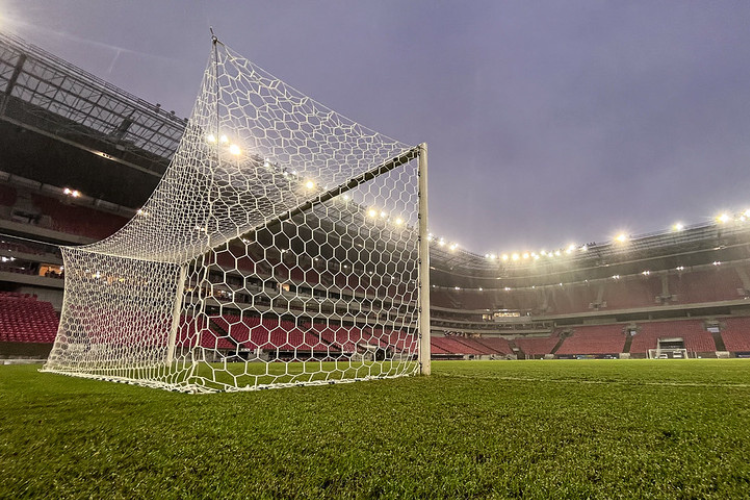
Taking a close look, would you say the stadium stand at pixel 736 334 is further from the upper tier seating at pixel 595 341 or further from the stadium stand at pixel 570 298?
the stadium stand at pixel 570 298

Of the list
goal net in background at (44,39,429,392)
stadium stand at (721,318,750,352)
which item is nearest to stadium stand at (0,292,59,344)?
goal net in background at (44,39,429,392)

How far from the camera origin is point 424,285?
3.55m

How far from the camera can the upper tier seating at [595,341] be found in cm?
2653

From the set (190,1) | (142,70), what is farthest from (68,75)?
(190,1)

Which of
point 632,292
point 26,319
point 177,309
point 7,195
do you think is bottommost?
point 26,319

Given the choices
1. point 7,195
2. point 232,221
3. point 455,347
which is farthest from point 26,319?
point 455,347

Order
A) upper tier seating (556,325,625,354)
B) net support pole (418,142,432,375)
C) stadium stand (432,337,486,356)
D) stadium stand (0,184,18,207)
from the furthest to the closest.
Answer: upper tier seating (556,325,625,354) → stadium stand (432,337,486,356) → stadium stand (0,184,18,207) → net support pole (418,142,432,375)

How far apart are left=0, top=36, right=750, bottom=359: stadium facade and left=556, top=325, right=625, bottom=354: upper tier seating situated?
0.12m

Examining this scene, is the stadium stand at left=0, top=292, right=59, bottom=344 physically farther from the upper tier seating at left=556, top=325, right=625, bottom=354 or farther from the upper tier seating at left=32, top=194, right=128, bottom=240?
the upper tier seating at left=556, top=325, right=625, bottom=354

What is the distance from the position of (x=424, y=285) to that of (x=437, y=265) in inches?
1066

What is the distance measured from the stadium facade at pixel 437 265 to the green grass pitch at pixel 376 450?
1.36 meters

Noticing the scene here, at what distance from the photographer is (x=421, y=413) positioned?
1.43m

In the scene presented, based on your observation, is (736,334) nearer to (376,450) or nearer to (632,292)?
(632,292)

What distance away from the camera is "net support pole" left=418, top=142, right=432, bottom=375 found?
346cm
